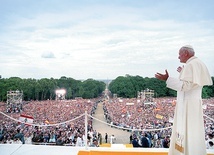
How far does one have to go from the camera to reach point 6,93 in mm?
19453

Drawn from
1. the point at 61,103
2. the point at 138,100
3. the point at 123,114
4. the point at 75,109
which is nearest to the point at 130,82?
the point at 138,100

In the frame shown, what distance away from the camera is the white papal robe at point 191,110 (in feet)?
6.15

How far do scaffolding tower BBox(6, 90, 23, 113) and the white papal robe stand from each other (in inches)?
733

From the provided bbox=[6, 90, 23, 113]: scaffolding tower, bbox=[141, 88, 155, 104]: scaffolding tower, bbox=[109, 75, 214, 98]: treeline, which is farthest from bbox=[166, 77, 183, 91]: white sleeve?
bbox=[6, 90, 23, 113]: scaffolding tower

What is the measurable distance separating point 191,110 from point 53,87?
65.9ft

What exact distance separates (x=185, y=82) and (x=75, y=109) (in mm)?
17355

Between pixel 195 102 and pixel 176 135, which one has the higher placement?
pixel 195 102

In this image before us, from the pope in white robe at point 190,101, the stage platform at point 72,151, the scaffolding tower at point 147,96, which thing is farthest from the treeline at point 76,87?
the pope in white robe at point 190,101

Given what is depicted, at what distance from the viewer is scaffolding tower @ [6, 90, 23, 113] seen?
61.8 ft

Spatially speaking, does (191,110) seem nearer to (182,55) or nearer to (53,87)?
(182,55)

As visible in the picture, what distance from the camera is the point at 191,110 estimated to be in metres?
1.92

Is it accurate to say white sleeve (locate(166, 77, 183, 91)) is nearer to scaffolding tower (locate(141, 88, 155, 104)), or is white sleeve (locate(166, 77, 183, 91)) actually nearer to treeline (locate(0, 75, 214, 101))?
treeline (locate(0, 75, 214, 101))

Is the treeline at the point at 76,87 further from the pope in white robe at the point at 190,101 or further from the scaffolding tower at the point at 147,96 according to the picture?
the pope in white robe at the point at 190,101

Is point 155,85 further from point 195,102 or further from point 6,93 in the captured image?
point 195,102
